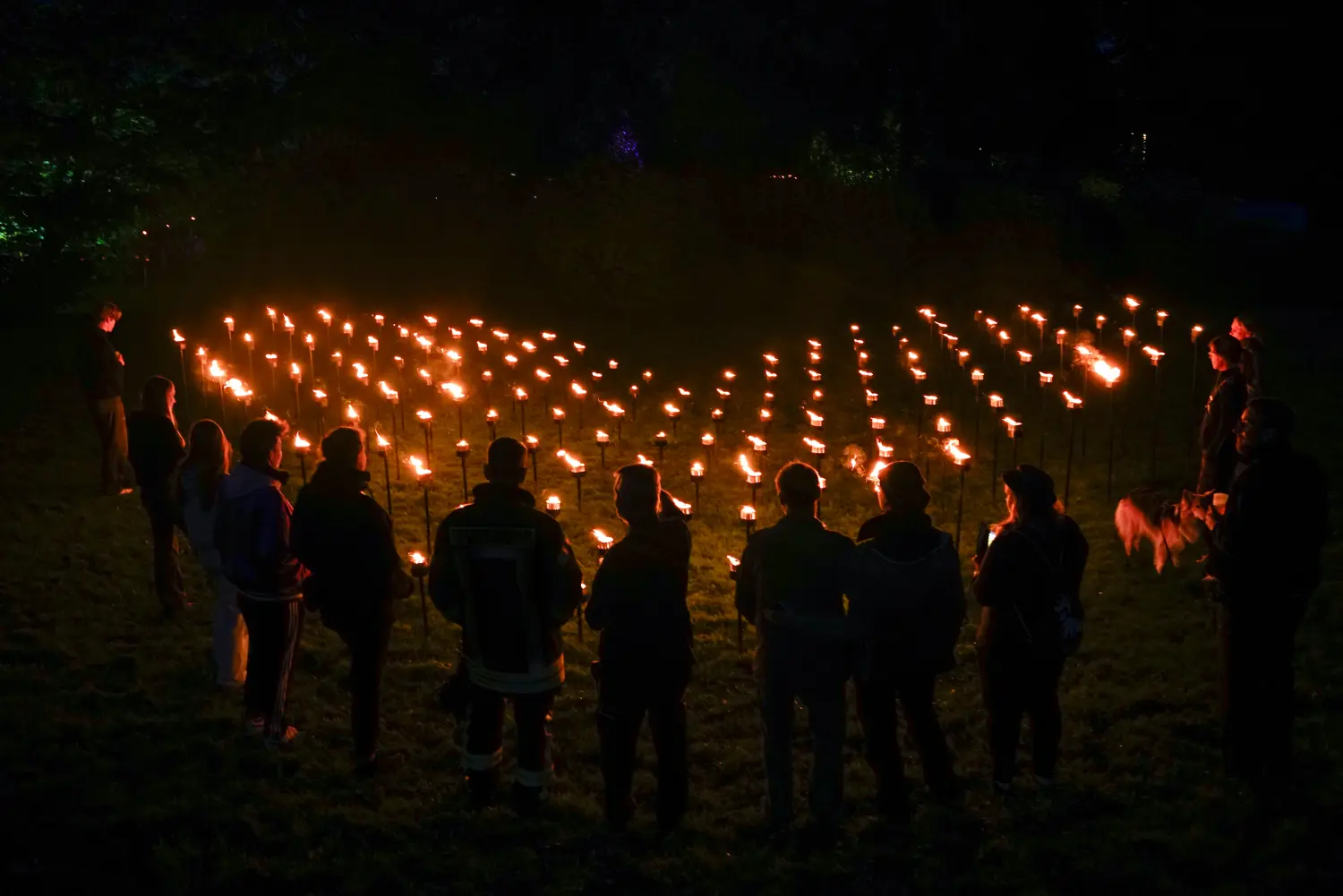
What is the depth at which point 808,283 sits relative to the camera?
70.1ft

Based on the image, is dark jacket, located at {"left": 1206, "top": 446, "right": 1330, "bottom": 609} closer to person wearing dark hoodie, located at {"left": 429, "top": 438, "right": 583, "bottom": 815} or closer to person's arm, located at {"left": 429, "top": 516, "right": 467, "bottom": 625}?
person wearing dark hoodie, located at {"left": 429, "top": 438, "right": 583, "bottom": 815}

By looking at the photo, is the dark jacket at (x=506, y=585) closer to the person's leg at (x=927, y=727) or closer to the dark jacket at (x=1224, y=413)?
the person's leg at (x=927, y=727)

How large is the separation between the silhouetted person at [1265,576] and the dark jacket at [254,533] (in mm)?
4621

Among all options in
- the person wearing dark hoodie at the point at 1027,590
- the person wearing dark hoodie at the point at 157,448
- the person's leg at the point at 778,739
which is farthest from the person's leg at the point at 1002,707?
the person wearing dark hoodie at the point at 157,448

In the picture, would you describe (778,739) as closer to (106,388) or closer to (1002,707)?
(1002,707)

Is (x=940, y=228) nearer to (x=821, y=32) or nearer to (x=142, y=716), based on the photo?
(x=821, y=32)

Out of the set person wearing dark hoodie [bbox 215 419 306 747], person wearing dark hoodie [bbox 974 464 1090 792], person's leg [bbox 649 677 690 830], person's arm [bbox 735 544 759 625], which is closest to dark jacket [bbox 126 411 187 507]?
person wearing dark hoodie [bbox 215 419 306 747]

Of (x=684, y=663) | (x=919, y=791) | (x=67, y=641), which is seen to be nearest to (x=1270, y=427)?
(x=919, y=791)

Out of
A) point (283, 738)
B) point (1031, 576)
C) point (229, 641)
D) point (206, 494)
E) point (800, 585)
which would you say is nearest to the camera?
point (800, 585)

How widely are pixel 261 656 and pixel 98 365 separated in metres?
5.77

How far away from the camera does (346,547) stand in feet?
18.6

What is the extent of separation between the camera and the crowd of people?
5230 mm

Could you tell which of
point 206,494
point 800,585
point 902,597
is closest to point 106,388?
point 206,494

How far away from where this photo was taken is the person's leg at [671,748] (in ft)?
17.6
